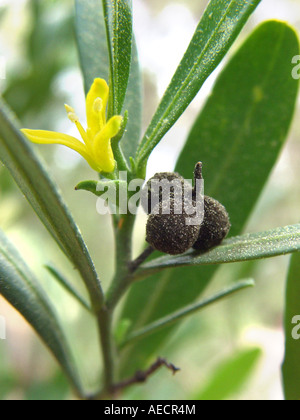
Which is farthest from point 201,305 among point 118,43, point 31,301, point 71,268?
point 71,268

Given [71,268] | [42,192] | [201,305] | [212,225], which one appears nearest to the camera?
[42,192]

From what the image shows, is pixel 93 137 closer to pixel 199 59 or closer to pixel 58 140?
pixel 58 140

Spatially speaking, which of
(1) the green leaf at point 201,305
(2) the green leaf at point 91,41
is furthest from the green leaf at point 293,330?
(2) the green leaf at point 91,41

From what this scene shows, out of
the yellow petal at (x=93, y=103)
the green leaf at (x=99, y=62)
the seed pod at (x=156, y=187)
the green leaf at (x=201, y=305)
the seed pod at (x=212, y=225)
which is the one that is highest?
the green leaf at (x=99, y=62)

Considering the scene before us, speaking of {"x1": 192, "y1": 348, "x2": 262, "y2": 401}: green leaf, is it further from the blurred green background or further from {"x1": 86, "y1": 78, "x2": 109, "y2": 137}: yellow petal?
{"x1": 86, "y1": 78, "x2": 109, "y2": 137}: yellow petal

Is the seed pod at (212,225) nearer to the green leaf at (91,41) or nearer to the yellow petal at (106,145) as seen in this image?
the yellow petal at (106,145)

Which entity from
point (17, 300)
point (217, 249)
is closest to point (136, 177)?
point (217, 249)
